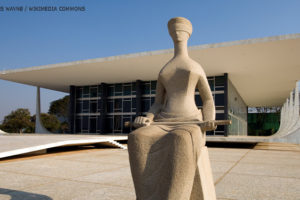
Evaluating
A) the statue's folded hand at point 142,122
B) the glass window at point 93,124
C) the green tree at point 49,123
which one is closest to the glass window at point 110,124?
the glass window at point 93,124

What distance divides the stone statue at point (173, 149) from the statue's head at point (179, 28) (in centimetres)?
44

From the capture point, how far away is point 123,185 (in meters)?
5.18

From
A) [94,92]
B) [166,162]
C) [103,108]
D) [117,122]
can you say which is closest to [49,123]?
[94,92]

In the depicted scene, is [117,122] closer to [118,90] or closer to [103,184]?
[118,90]

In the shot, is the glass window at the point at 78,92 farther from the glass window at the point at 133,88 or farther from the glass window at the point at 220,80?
the glass window at the point at 220,80

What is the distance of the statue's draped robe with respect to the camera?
276cm

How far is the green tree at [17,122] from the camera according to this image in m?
34.4

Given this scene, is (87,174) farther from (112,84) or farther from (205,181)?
(112,84)

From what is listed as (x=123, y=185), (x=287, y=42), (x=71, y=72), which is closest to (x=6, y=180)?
(x=123, y=185)

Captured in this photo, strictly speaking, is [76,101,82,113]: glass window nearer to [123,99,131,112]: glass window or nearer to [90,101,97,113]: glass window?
[90,101,97,113]: glass window

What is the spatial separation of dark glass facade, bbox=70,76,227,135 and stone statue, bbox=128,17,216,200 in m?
19.7

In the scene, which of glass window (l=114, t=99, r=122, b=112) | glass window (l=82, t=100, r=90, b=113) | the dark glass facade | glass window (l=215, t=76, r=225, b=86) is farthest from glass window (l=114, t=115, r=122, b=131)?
glass window (l=215, t=76, r=225, b=86)

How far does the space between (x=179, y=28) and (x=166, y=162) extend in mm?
1994

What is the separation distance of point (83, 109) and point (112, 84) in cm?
428
